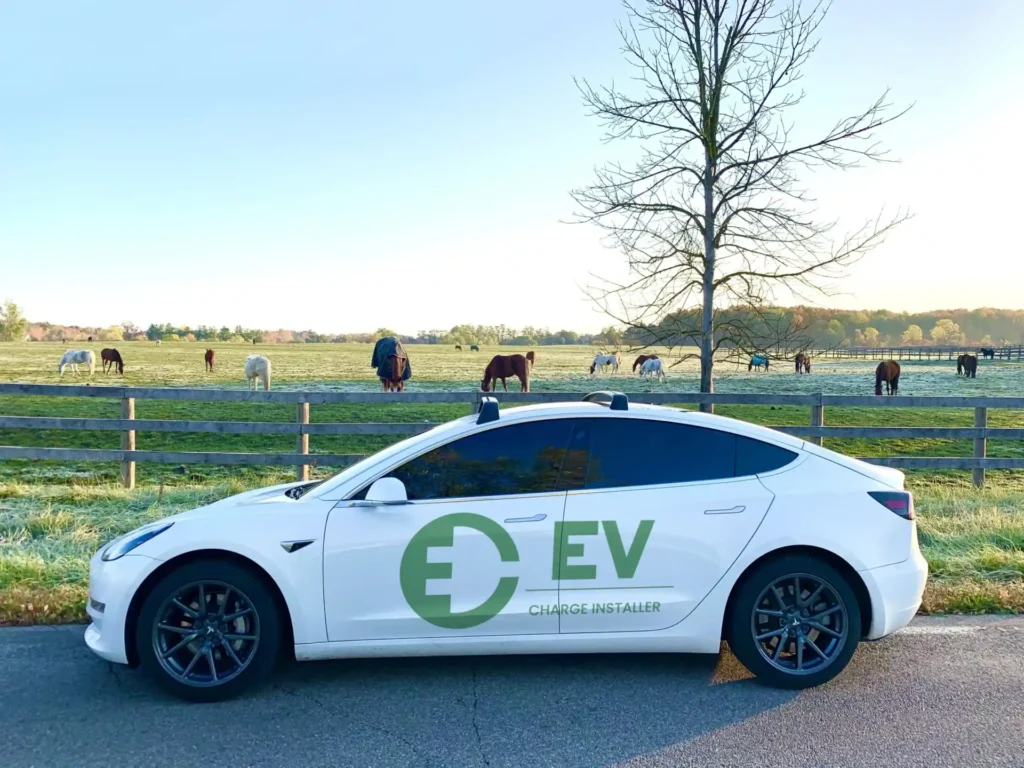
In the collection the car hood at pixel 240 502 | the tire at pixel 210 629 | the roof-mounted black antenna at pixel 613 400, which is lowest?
the tire at pixel 210 629

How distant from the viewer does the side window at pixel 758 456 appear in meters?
4.52

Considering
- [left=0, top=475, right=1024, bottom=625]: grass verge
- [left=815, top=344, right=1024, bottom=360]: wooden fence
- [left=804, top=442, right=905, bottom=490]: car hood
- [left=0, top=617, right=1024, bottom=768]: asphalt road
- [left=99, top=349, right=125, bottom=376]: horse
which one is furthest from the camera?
[left=815, top=344, right=1024, bottom=360]: wooden fence

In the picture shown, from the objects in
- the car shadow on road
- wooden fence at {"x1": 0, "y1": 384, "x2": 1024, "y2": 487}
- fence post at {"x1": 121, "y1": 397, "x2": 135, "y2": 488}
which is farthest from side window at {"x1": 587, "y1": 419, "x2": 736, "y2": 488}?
fence post at {"x1": 121, "y1": 397, "x2": 135, "y2": 488}

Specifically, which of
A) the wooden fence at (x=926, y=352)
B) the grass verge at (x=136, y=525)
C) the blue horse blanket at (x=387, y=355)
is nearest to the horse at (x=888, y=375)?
the blue horse blanket at (x=387, y=355)

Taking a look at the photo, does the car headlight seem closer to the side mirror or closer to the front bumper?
the front bumper

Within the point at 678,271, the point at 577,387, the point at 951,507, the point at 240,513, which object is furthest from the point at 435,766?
the point at 577,387

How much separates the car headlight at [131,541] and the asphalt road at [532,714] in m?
0.68

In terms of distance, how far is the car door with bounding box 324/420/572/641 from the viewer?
417 centimetres

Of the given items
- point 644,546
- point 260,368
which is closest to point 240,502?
point 644,546

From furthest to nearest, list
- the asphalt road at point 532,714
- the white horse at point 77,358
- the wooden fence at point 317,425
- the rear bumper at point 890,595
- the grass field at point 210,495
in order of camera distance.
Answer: the white horse at point 77,358 < the wooden fence at point 317,425 < the grass field at point 210,495 < the rear bumper at point 890,595 < the asphalt road at point 532,714

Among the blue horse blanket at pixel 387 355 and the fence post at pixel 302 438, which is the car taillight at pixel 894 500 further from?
the blue horse blanket at pixel 387 355

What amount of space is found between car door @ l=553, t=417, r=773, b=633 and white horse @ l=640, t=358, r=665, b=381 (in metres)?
41.8

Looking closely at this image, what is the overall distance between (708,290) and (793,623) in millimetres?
8243

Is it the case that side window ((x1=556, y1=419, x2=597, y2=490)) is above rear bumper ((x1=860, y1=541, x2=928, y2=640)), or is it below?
above
